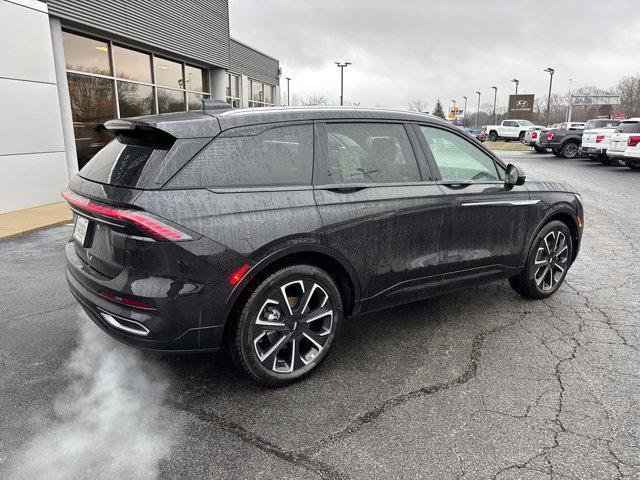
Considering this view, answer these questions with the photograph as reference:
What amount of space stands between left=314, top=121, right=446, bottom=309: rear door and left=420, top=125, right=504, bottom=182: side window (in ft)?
0.61

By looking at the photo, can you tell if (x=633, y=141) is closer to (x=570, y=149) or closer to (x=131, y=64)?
(x=570, y=149)

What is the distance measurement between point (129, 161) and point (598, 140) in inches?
777

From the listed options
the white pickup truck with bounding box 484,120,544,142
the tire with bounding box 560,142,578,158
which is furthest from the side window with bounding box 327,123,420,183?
the white pickup truck with bounding box 484,120,544,142

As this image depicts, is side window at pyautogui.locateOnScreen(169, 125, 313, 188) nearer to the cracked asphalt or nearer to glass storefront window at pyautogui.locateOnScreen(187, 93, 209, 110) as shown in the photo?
the cracked asphalt

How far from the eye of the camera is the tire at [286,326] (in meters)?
2.74

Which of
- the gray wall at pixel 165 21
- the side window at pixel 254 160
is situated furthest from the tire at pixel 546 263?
the gray wall at pixel 165 21

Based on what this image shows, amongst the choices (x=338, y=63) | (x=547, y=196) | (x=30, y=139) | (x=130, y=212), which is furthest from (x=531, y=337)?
(x=338, y=63)

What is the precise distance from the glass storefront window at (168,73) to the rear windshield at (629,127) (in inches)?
599

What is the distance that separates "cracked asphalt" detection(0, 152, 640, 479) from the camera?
2.31 m

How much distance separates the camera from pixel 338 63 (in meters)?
44.7

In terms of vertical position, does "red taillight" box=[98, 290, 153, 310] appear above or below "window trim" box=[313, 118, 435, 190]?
below

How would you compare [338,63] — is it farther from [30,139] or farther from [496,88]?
[496,88]

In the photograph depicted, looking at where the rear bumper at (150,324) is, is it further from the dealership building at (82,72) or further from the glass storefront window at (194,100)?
the glass storefront window at (194,100)

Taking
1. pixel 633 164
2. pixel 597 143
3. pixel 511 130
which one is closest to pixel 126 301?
pixel 633 164
